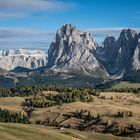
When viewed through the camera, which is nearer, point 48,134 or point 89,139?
point 48,134

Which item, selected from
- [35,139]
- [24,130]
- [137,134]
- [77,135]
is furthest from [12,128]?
[137,134]

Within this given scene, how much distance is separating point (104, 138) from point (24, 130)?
34.2 m

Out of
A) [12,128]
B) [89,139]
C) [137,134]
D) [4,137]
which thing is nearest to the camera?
[4,137]

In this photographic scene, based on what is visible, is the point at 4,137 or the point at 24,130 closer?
the point at 4,137

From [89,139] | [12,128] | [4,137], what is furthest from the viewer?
[89,139]

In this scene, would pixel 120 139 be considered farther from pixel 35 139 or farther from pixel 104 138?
pixel 35 139

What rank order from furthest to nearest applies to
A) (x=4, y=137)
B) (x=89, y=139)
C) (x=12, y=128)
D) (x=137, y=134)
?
(x=137, y=134)
(x=89, y=139)
(x=12, y=128)
(x=4, y=137)

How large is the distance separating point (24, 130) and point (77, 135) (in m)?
25.4

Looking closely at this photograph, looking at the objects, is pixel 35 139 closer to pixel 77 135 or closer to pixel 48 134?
pixel 48 134

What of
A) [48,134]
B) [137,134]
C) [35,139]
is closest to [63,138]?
[48,134]

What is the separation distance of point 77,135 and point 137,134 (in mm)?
41202

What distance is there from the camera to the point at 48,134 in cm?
13388

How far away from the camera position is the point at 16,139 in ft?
383

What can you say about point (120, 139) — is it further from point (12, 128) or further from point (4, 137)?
point (4, 137)
